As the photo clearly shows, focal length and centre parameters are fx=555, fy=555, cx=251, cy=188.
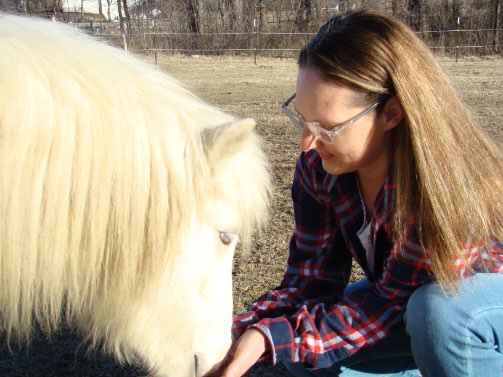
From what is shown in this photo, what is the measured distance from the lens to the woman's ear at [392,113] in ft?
5.17

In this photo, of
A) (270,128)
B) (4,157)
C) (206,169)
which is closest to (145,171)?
(206,169)

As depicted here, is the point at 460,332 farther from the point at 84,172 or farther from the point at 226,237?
the point at 84,172

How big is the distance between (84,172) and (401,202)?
0.90m

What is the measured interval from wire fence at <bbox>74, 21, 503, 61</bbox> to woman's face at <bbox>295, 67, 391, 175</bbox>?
15.8 m

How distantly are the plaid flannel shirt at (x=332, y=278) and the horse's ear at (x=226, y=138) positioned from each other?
20.6 inches

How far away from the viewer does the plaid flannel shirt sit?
68.2 inches

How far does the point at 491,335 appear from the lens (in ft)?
5.41

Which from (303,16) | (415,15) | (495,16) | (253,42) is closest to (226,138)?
(253,42)


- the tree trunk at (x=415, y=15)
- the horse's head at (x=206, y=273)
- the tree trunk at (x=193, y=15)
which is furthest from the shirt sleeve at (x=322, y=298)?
the tree trunk at (x=193, y=15)

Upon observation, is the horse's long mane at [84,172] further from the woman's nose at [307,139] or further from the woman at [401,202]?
the woman at [401,202]

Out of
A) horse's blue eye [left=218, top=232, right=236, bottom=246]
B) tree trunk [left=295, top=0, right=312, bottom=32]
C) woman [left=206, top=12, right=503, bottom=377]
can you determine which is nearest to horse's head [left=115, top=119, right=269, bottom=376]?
horse's blue eye [left=218, top=232, right=236, bottom=246]

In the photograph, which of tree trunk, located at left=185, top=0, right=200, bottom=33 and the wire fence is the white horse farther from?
tree trunk, located at left=185, top=0, right=200, bottom=33

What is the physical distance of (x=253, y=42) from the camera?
19.6 meters

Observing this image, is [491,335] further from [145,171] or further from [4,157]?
[4,157]
